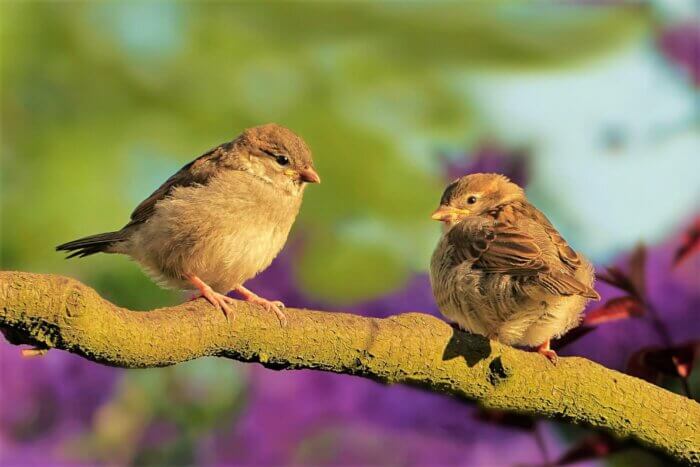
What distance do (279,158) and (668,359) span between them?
1101mm

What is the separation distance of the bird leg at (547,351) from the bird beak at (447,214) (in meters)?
0.39

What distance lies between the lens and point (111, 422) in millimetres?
2795

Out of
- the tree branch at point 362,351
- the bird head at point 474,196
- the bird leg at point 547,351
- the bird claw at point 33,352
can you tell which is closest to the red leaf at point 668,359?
the tree branch at point 362,351

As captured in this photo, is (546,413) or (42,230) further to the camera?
(42,230)

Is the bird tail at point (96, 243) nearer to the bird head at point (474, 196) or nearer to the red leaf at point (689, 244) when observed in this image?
the bird head at point (474, 196)

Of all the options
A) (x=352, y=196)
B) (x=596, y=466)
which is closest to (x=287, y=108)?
(x=352, y=196)

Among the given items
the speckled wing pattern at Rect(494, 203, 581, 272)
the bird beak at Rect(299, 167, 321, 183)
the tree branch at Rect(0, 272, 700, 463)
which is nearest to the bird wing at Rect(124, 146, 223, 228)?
the bird beak at Rect(299, 167, 321, 183)

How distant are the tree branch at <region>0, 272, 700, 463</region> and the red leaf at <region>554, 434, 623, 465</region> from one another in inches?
2.8

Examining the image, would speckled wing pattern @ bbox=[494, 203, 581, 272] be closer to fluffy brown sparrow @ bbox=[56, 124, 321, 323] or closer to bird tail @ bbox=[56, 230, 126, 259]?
fluffy brown sparrow @ bbox=[56, 124, 321, 323]

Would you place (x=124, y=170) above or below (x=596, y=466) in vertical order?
above

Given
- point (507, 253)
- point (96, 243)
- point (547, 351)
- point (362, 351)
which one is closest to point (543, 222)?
point (507, 253)

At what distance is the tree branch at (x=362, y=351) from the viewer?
58.2 inches

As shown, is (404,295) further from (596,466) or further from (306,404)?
(596,466)

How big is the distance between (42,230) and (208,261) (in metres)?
0.92
